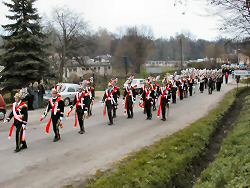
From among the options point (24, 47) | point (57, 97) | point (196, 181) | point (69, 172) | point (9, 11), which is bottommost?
point (196, 181)

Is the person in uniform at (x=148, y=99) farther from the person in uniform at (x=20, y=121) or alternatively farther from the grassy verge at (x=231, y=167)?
the person in uniform at (x=20, y=121)

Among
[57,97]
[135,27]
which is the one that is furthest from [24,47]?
[135,27]

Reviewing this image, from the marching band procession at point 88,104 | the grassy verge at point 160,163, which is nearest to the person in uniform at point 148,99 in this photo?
the marching band procession at point 88,104

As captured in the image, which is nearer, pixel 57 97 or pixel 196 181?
pixel 196 181

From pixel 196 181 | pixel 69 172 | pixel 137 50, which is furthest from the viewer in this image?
pixel 137 50

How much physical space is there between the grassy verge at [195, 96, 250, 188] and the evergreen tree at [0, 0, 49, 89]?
59.3ft

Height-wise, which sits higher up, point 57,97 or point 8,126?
point 57,97

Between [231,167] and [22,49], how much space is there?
2167cm

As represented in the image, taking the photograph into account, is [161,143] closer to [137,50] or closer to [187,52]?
[137,50]

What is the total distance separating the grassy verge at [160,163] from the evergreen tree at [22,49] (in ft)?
54.2

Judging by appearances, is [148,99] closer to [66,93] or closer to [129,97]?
[129,97]

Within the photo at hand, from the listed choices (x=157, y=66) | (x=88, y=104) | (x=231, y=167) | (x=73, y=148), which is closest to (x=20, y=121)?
(x=73, y=148)

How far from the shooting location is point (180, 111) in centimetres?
2175

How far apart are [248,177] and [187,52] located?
13672 cm
